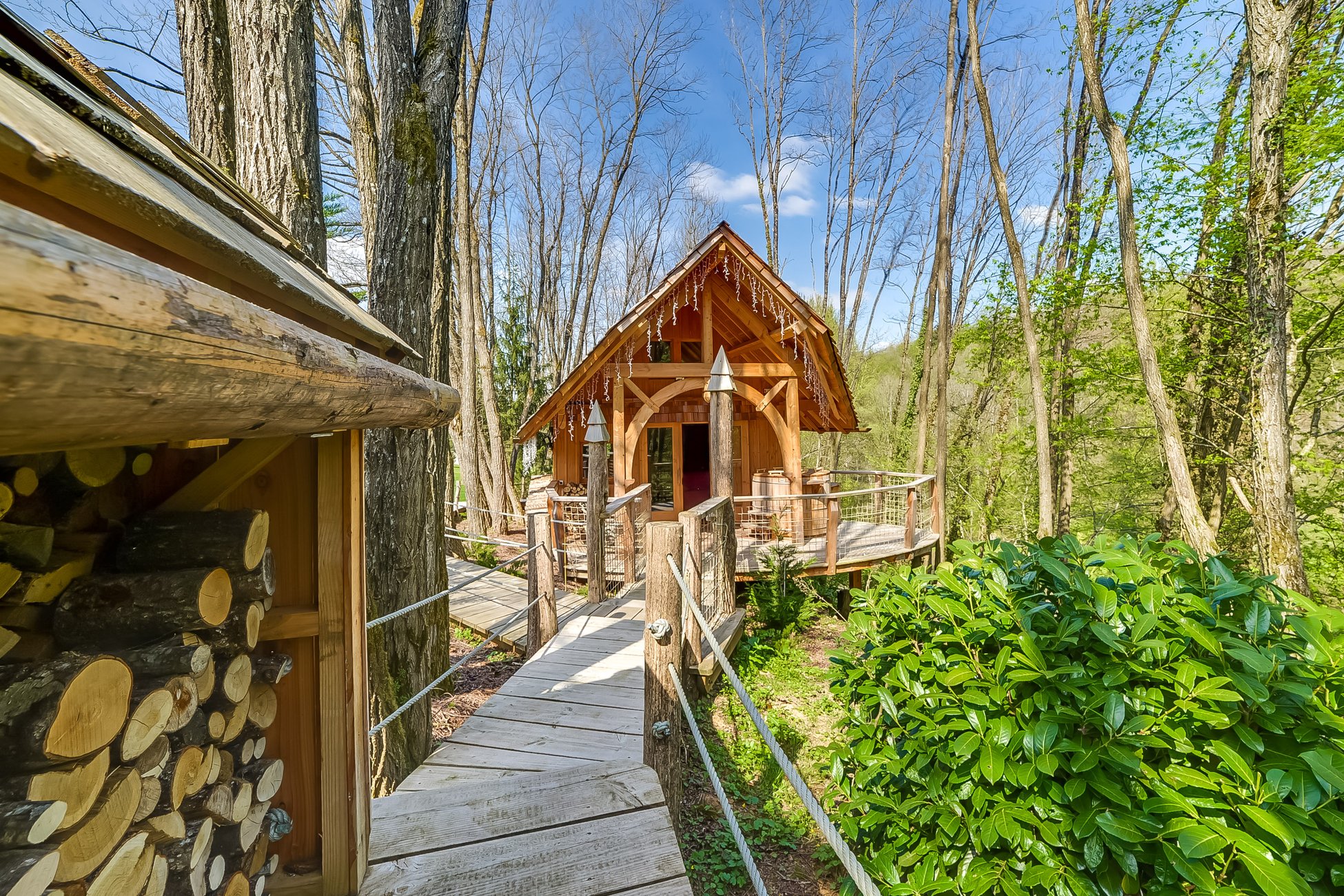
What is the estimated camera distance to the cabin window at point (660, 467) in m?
11.2

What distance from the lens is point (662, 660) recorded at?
124 inches

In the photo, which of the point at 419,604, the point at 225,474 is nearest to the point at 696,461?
the point at 419,604

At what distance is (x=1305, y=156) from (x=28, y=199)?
1072 centimetres

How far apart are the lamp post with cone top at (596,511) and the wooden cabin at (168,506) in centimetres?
463

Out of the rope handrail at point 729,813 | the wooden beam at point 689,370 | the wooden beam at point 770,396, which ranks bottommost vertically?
the rope handrail at point 729,813

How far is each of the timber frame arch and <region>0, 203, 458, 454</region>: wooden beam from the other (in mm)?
8110

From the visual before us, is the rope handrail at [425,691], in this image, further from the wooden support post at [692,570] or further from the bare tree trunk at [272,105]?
the bare tree trunk at [272,105]

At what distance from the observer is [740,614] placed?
5746 mm

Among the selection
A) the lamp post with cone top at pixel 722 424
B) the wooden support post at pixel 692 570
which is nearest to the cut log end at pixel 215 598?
the wooden support post at pixel 692 570

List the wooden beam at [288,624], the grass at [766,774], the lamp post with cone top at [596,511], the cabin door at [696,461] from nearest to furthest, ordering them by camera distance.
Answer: the wooden beam at [288,624] < the grass at [766,774] < the lamp post with cone top at [596,511] < the cabin door at [696,461]

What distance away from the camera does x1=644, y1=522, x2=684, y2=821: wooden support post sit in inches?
121

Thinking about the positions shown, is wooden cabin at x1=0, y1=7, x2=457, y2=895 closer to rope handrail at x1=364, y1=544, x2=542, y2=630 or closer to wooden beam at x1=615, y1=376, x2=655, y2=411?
rope handrail at x1=364, y1=544, x2=542, y2=630

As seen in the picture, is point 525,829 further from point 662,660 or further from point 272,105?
point 272,105

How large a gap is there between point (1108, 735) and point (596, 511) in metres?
5.45
